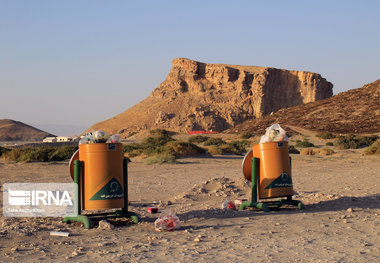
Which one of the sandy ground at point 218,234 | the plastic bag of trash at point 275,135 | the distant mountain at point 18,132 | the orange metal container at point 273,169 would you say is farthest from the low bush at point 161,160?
the distant mountain at point 18,132

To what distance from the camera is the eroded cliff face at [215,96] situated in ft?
324

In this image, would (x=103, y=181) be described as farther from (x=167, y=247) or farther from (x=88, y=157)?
(x=167, y=247)

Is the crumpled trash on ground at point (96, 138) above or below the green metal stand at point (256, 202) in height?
above

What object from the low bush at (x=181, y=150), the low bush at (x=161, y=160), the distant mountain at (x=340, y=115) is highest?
the distant mountain at (x=340, y=115)

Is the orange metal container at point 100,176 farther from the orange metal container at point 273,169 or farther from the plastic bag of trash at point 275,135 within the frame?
the plastic bag of trash at point 275,135

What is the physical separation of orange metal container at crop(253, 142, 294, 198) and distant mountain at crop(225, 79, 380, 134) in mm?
38117

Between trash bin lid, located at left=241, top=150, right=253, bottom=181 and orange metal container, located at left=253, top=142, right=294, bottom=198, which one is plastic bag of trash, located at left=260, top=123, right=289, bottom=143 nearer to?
orange metal container, located at left=253, top=142, right=294, bottom=198

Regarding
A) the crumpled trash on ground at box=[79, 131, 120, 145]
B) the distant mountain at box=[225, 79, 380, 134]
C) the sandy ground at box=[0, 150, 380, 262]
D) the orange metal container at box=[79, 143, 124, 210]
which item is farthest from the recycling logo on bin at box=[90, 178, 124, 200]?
the distant mountain at box=[225, 79, 380, 134]

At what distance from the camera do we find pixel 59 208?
29.1ft

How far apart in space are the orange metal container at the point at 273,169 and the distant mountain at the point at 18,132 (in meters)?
123

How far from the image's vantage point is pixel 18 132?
5271 inches

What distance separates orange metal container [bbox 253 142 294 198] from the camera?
26.3 ft

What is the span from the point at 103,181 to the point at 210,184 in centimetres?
462

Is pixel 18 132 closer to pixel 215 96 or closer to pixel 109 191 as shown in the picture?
pixel 215 96
